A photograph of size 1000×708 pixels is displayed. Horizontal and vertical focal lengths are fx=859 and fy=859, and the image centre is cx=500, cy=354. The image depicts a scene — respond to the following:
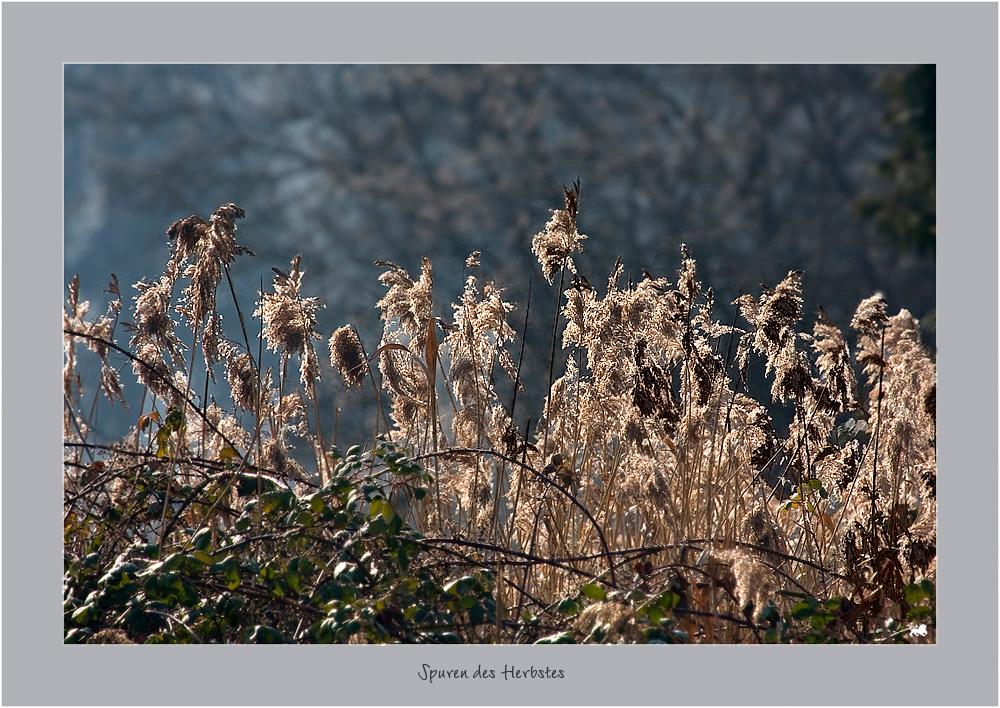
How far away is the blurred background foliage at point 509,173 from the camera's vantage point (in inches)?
75.5

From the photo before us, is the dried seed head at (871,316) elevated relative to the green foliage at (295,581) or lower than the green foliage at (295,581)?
elevated

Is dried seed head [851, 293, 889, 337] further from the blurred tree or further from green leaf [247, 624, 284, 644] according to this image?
green leaf [247, 624, 284, 644]

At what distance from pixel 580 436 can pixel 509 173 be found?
0.70m

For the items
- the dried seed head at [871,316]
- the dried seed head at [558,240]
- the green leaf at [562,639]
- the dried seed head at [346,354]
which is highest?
the dried seed head at [558,240]

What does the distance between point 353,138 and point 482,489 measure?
36.3 inches

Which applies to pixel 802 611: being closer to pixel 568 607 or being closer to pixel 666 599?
pixel 666 599

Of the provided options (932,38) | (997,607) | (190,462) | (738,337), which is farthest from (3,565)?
(932,38)

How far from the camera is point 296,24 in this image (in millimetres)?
1786

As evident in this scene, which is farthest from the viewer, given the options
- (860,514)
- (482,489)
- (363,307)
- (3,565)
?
(363,307)

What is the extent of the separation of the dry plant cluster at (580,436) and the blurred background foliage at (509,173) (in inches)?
5.7

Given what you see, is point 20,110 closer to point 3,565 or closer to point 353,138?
point 353,138

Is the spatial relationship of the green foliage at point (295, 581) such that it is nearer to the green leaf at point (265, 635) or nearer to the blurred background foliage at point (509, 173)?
the green leaf at point (265, 635)

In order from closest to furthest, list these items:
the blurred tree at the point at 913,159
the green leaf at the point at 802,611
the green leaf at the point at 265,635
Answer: the green leaf at the point at 265,635 → the green leaf at the point at 802,611 → the blurred tree at the point at 913,159

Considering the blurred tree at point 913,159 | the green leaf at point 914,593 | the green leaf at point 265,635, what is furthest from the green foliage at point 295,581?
the blurred tree at point 913,159
